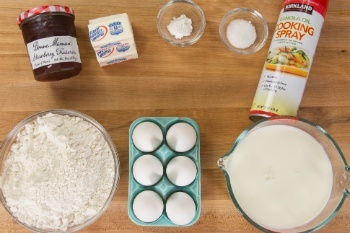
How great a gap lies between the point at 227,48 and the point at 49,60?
0.41 meters

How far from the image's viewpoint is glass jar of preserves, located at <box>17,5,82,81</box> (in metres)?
0.87

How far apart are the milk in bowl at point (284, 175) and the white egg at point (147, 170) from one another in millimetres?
134

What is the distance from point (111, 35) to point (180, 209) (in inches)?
16.0

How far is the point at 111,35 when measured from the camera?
2.97 ft

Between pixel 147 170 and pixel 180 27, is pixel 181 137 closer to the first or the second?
pixel 147 170

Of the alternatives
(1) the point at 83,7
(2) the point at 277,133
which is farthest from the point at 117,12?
(2) the point at 277,133

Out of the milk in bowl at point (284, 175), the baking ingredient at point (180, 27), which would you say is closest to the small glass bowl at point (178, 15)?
the baking ingredient at point (180, 27)

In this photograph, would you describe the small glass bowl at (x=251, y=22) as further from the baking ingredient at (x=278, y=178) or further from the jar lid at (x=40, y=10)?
the jar lid at (x=40, y=10)

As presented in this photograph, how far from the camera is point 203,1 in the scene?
3.27ft

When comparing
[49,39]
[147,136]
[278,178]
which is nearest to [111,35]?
[49,39]

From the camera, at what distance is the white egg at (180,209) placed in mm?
831

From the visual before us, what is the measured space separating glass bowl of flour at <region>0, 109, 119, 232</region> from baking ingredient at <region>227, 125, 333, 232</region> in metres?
0.28

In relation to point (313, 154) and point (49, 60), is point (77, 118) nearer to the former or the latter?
point (49, 60)
